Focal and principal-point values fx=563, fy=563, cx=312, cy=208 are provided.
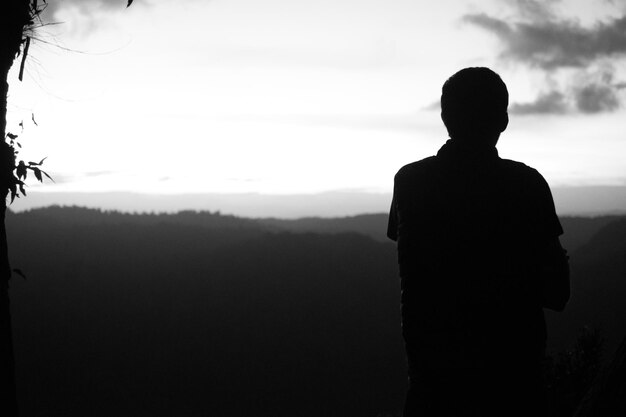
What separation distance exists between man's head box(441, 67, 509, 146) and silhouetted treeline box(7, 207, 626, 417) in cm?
10016

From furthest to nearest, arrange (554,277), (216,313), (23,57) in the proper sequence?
(216,313), (23,57), (554,277)

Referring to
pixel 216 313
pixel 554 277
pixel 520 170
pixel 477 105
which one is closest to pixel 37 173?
pixel 477 105

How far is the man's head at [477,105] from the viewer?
2129 millimetres

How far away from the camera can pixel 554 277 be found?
6.44 ft

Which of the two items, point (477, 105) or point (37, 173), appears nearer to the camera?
point (477, 105)

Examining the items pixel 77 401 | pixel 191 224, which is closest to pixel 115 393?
pixel 77 401

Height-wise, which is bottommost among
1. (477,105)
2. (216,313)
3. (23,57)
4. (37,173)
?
(216,313)

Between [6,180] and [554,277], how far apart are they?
14.6 feet

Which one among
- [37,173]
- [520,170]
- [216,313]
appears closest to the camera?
[520,170]

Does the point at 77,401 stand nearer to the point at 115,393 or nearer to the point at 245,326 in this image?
the point at 115,393

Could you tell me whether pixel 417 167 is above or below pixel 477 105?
below

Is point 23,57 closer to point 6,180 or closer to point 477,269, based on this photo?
point 6,180

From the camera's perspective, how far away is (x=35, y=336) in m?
136

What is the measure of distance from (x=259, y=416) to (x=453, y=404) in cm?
12173
